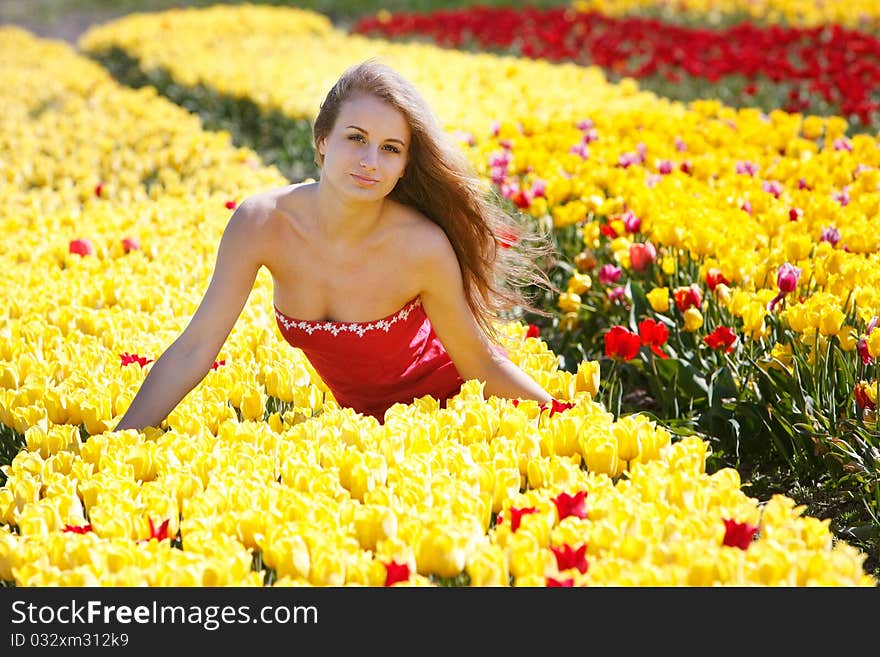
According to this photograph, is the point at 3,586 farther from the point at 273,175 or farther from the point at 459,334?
the point at 273,175

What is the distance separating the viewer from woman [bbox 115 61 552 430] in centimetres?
283

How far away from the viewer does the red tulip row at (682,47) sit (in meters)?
8.73

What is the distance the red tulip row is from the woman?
4.75 meters

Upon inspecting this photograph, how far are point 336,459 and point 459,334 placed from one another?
760 millimetres

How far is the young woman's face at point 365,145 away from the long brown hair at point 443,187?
31mm

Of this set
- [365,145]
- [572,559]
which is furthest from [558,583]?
[365,145]

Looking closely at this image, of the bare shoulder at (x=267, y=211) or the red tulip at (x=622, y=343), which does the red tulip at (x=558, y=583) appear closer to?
the red tulip at (x=622, y=343)

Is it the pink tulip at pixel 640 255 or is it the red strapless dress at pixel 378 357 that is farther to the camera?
the pink tulip at pixel 640 255

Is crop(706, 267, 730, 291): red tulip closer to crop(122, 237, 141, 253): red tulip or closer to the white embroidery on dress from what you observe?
the white embroidery on dress

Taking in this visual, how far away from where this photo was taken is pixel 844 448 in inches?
115

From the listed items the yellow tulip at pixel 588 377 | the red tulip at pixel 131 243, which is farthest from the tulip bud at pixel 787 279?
the red tulip at pixel 131 243

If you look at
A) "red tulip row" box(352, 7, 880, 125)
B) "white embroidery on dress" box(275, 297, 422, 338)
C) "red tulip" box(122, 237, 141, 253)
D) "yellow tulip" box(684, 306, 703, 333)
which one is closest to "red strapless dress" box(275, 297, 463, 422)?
"white embroidery on dress" box(275, 297, 422, 338)

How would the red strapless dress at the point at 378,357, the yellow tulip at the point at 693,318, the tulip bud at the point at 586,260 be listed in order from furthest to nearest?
1. the tulip bud at the point at 586,260
2. the yellow tulip at the point at 693,318
3. the red strapless dress at the point at 378,357
